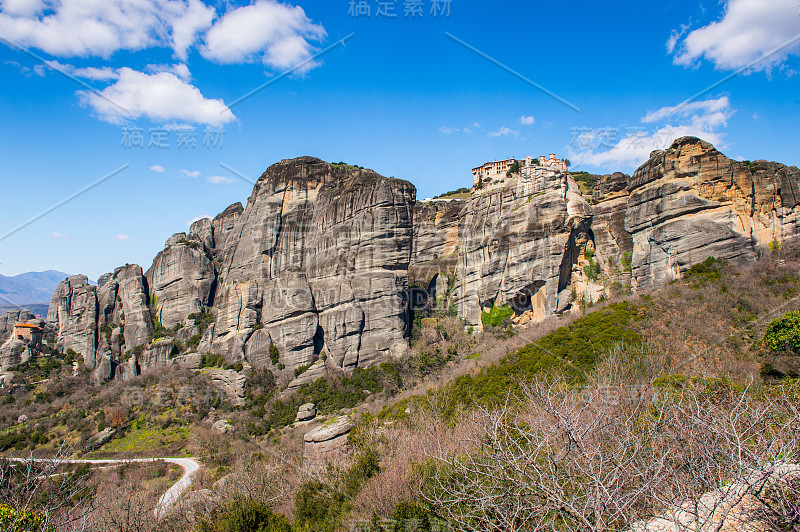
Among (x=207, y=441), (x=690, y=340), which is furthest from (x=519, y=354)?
(x=207, y=441)

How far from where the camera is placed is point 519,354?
2714 centimetres

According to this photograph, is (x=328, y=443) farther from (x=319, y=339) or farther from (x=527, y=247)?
(x=527, y=247)

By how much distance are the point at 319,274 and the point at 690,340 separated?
3312 cm

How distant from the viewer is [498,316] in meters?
41.3

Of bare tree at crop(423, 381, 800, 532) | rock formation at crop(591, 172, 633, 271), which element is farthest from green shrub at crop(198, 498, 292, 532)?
rock formation at crop(591, 172, 633, 271)

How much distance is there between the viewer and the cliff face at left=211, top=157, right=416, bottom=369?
42469mm

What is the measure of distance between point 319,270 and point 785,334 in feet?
121

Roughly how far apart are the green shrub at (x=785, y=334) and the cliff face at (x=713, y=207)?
11.0 m

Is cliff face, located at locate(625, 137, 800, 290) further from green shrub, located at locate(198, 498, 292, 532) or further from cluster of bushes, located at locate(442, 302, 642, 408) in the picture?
green shrub, located at locate(198, 498, 292, 532)

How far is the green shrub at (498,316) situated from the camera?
134 ft

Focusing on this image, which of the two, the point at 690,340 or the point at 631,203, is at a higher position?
the point at 631,203

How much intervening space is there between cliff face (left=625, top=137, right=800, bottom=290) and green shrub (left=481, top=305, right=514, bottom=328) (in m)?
12.1

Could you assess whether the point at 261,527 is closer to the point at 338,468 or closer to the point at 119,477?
the point at 338,468

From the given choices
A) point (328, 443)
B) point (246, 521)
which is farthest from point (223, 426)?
point (246, 521)
